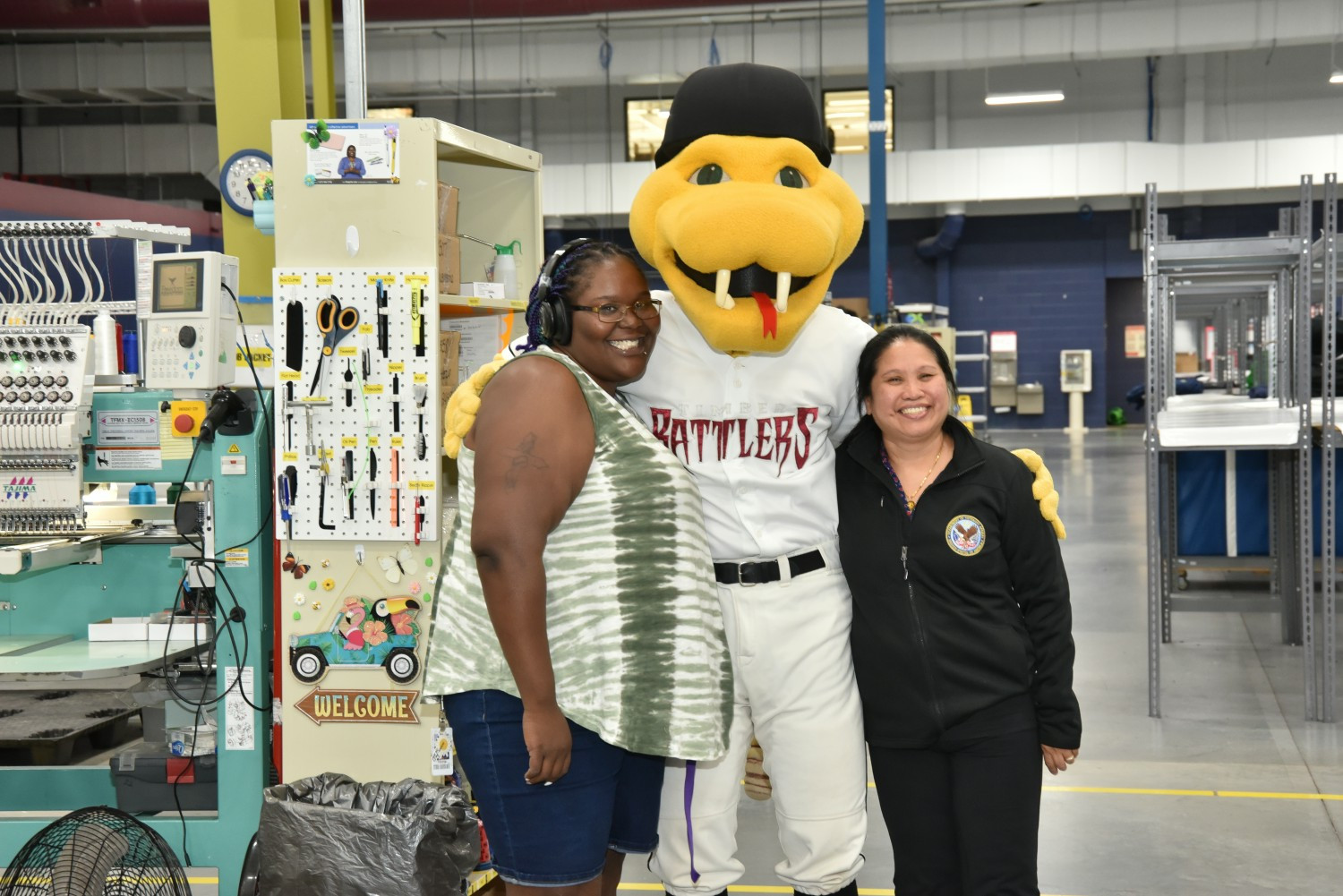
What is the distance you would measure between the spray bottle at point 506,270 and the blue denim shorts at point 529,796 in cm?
195

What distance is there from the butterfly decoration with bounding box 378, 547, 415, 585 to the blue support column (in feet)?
18.8

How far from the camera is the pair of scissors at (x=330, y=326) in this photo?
3033 mm

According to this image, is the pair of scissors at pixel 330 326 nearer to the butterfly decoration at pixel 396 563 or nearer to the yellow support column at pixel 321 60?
the butterfly decoration at pixel 396 563

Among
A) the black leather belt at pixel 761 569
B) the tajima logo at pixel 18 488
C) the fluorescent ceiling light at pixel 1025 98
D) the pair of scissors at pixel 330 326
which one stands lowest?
the black leather belt at pixel 761 569

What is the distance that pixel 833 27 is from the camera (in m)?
13.3

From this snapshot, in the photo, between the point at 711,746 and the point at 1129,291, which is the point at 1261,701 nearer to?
the point at 711,746

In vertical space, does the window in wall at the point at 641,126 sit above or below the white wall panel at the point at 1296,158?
above

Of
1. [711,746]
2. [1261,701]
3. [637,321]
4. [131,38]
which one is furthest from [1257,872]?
[131,38]

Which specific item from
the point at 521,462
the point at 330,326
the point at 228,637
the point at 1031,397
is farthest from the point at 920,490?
the point at 1031,397

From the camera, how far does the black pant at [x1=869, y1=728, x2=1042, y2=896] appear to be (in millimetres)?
2113

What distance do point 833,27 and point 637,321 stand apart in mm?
12361

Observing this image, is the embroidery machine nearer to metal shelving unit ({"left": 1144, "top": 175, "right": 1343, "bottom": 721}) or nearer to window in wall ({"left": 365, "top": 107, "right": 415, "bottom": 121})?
window in wall ({"left": 365, "top": 107, "right": 415, "bottom": 121})

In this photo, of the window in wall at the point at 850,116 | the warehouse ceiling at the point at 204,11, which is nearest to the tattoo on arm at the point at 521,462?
the warehouse ceiling at the point at 204,11

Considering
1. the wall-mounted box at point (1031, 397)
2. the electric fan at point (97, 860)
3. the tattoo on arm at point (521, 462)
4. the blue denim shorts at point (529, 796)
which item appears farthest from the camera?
the wall-mounted box at point (1031, 397)
